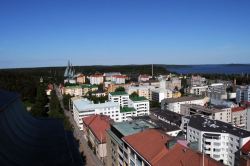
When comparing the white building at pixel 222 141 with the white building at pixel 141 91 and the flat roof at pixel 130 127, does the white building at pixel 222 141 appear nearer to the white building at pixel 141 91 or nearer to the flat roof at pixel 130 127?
the flat roof at pixel 130 127

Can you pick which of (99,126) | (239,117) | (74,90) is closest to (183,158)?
(99,126)

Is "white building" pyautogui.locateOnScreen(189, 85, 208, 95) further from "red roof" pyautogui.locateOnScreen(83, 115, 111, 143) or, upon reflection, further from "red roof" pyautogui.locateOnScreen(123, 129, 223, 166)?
"red roof" pyautogui.locateOnScreen(123, 129, 223, 166)

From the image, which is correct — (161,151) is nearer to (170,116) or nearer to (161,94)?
(170,116)

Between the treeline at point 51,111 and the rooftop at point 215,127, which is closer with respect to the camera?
the rooftop at point 215,127

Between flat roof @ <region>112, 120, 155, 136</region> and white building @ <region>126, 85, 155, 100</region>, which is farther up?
flat roof @ <region>112, 120, 155, 136</region>

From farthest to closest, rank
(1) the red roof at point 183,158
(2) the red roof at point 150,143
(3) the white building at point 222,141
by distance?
(3) the white building at point 222,141
(2) the red roof at point 150,143
(1) the red roof at point 183,158

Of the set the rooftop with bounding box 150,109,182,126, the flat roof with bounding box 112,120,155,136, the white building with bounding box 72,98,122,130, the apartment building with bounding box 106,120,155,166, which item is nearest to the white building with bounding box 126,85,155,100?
the rooftop with bounding box 150,109,182,126

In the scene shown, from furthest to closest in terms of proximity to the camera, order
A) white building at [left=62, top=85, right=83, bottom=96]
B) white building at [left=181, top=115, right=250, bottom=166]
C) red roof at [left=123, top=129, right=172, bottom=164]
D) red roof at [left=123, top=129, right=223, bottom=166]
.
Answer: white building at [left=62, top=85, right=83, bottom=96] → white building at [left=181, top=115, right=250, bottom=166] → red roof at [left=123, top=129, right=172, bottom=164] → red roof at [left=123, top=129, right=223, bottom=166]

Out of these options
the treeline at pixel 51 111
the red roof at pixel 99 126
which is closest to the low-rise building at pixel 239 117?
the red roof at pixel 99 126
